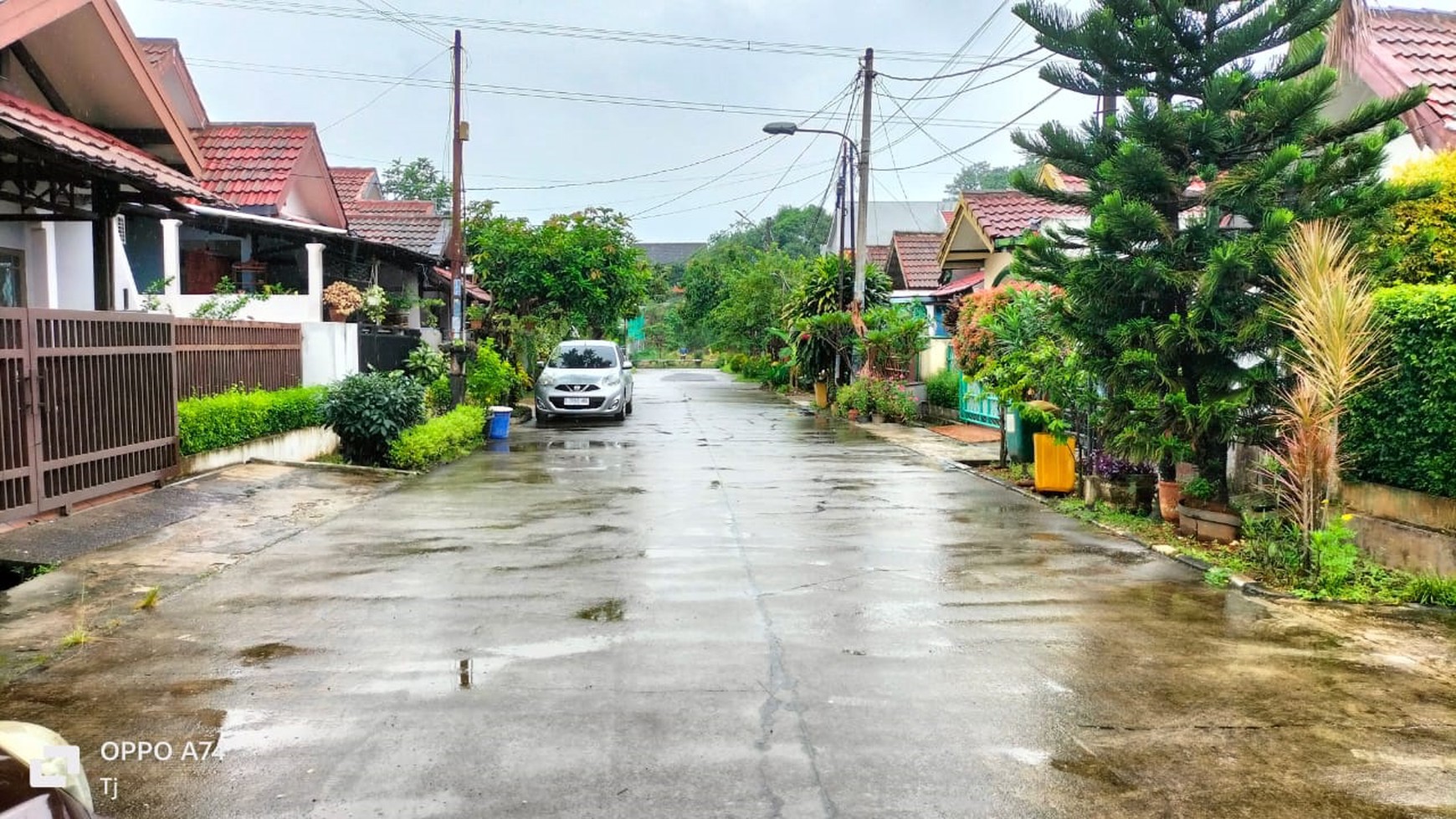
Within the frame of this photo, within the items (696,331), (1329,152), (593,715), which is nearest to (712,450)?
(1329,152)

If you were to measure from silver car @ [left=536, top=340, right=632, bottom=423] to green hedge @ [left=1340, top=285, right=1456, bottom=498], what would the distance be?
15340 millimetres

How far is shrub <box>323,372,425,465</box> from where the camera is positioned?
13.4m

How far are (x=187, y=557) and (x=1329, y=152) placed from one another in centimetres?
962

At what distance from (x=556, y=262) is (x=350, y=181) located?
8659 mm

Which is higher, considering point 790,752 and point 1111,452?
point 1111,452

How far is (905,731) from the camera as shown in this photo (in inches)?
179

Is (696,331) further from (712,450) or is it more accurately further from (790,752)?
(790,752)

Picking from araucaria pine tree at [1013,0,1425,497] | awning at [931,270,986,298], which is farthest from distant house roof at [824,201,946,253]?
araucaria pine tree at [1013,0,1425,497]

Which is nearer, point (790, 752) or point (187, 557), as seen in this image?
point (790, 752)

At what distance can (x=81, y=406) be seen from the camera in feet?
30.0

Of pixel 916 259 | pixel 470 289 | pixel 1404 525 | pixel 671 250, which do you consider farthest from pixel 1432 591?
pixel 671 250

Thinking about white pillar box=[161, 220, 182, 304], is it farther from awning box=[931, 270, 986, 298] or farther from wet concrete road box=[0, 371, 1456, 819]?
awning box=[931, 270, 986, 298]

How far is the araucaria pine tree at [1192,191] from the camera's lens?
875cm

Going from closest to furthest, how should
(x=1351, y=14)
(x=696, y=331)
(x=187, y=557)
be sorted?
(x=187, y=557), (x=1351, y=14), (x=696, y=331)
